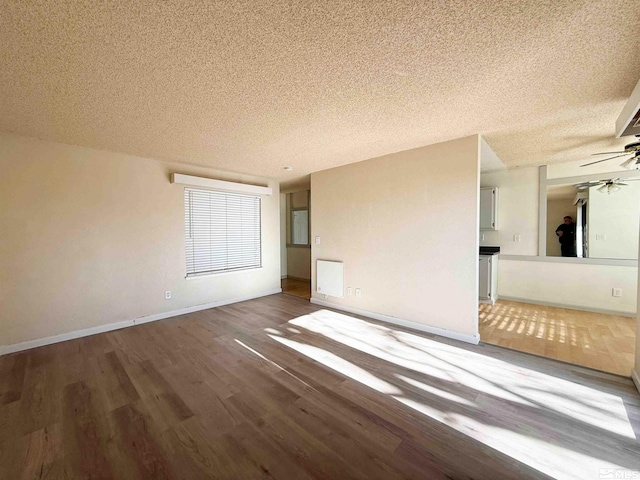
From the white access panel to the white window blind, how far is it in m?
1.38

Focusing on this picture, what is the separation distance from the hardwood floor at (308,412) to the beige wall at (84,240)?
51 centimetres

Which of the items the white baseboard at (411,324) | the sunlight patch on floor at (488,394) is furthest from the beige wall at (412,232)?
the sunlight patch on floor at (488,394)

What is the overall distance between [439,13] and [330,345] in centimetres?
295

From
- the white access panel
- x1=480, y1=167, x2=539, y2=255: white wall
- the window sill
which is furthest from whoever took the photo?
x1=480, y1=167, x2=539, y2=255: white wall

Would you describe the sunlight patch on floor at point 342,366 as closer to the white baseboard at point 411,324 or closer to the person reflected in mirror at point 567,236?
the white baseboard at point 411,324

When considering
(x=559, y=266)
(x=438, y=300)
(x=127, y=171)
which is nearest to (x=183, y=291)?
(x=127, y=171)

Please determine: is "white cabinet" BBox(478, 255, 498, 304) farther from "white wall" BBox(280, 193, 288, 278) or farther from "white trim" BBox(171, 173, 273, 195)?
"white wall" BBox(280, 193, 288, 278)

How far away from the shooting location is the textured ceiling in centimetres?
130

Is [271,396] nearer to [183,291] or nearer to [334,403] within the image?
[334,403]

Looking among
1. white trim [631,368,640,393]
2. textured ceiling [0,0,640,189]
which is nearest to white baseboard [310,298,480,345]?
white trim [631,368,640,393]

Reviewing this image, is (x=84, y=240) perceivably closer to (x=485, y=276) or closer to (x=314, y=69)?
(x=314, y=69)

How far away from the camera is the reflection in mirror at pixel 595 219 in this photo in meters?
3.74

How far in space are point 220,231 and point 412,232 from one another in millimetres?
3297

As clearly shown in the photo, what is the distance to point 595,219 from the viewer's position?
13.3ft
